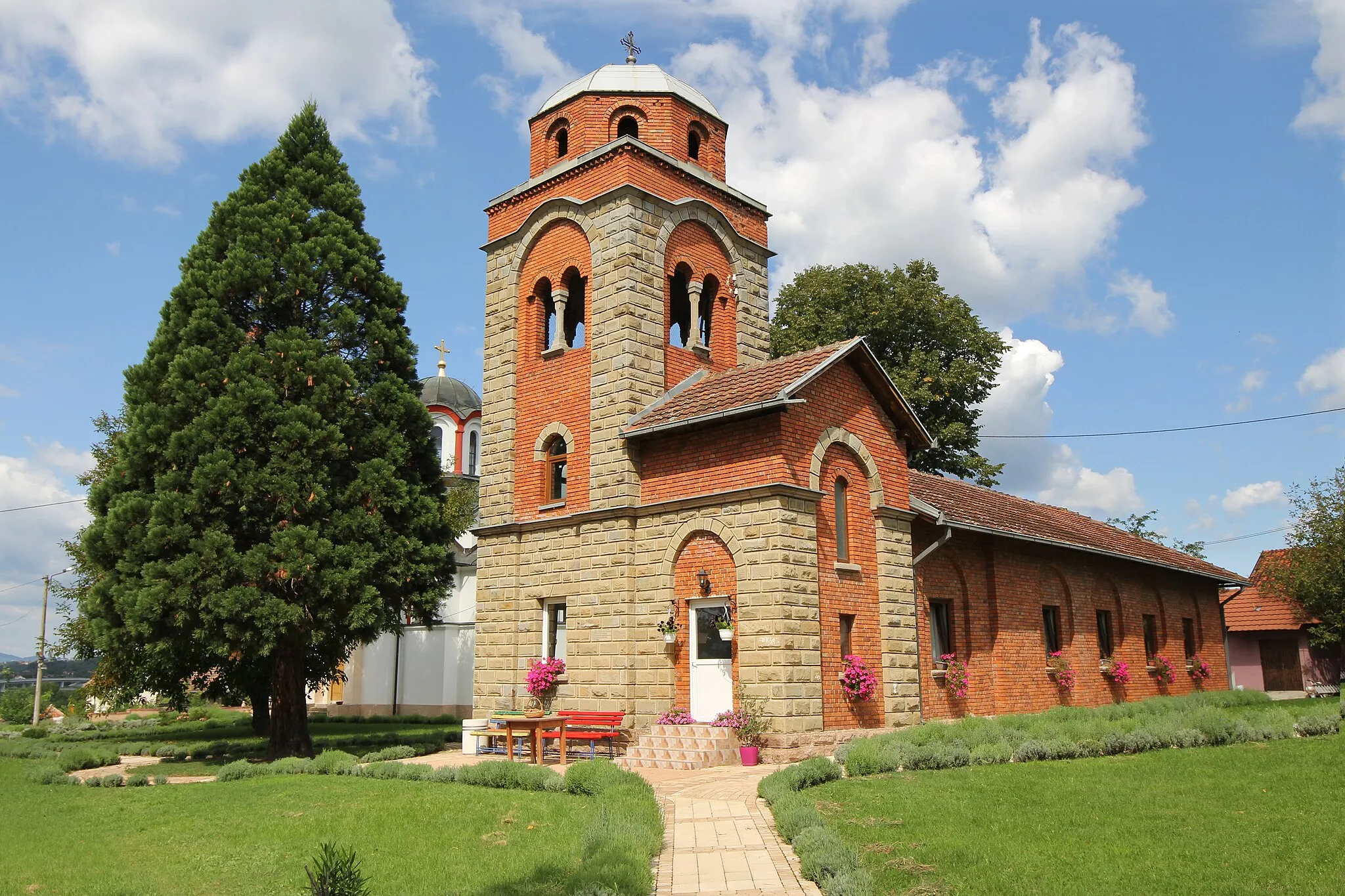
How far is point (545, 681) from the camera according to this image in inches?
715

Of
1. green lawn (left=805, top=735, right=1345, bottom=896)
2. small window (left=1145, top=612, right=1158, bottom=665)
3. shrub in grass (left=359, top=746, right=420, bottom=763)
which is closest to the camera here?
green lawn (left=805, top=735, right=1345, bottom=896)

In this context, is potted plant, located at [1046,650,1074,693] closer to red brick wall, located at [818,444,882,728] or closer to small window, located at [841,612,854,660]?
red brick wall, located at [818,444,882,728]

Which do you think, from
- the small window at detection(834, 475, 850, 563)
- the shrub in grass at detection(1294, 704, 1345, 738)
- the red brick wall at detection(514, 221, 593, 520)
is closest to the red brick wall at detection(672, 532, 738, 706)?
the small window at detection(834, 475, 850, 563)

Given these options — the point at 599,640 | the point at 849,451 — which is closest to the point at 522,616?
the point at 599,640

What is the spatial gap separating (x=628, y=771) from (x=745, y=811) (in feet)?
6.94

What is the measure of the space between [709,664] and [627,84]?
12.2 m

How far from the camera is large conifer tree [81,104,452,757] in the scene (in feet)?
54.4

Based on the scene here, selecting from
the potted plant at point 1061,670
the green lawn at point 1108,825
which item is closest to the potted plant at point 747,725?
the green lawn at point 1108,825

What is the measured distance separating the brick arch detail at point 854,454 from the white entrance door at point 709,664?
264 cm

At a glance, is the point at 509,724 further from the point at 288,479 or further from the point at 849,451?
the point at 849,451

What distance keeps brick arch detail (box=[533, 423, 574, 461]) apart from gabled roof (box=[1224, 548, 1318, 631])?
82.8 ft

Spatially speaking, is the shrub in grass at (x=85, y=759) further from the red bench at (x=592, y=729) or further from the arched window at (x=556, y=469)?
the arched window at (x=556, y=469)

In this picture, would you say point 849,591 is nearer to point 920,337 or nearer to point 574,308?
point 574,308

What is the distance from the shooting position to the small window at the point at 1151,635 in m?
27.4
